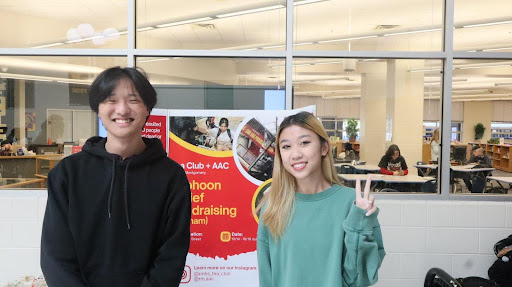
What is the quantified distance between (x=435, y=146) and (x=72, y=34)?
3.18 m

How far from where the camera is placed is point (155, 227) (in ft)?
5.10

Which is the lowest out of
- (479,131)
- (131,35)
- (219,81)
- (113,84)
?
(479,131)

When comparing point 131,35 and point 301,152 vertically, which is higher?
point 131,35

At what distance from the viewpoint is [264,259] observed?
1597mm

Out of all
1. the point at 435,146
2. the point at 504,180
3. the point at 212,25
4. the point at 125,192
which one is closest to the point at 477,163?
the point at 504,180

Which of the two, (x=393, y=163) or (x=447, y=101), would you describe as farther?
(x=393, y=163)

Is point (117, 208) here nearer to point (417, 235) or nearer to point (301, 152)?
point (301, 152)

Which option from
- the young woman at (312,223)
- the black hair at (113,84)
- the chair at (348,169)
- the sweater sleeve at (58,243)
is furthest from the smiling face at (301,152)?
the chair at (348,169)

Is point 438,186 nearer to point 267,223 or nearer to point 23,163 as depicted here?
point 267,223

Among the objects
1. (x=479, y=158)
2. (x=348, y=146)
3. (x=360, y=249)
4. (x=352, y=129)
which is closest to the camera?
(x=360, y=249)

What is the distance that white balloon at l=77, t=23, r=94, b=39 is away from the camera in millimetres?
3695

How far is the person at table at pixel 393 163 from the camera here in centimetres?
373

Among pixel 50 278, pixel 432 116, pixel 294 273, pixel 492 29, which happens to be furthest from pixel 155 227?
pixel 492 29

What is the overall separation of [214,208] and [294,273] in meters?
1.00
